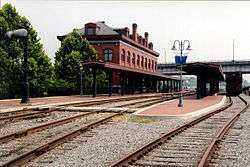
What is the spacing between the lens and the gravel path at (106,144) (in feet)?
28.0

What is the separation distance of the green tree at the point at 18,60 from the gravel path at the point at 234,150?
28.4 meters

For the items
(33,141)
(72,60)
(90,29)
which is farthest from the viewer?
(90,29)

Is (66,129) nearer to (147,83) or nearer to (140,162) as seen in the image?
(140,162)

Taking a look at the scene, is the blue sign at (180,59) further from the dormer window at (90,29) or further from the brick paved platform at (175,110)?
the dormer window at (90,29)

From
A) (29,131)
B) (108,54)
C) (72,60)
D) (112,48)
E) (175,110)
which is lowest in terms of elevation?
(29,131)

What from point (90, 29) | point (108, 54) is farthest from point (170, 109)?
point (90, 29)

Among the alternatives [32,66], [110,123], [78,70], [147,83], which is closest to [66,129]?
[110,123]

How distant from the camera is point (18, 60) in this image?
40.6 meters

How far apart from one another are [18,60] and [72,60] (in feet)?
32.9

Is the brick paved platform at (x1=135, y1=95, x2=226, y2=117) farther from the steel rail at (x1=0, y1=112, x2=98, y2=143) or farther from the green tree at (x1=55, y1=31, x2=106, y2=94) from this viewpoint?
the green tree at (x1=55, y1=31, x2=106, y2=94)

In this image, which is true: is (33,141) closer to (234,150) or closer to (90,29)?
(234,150)

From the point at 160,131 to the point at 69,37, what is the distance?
129 feet

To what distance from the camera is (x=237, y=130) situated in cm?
1440

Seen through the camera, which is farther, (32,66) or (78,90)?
(78,90)
